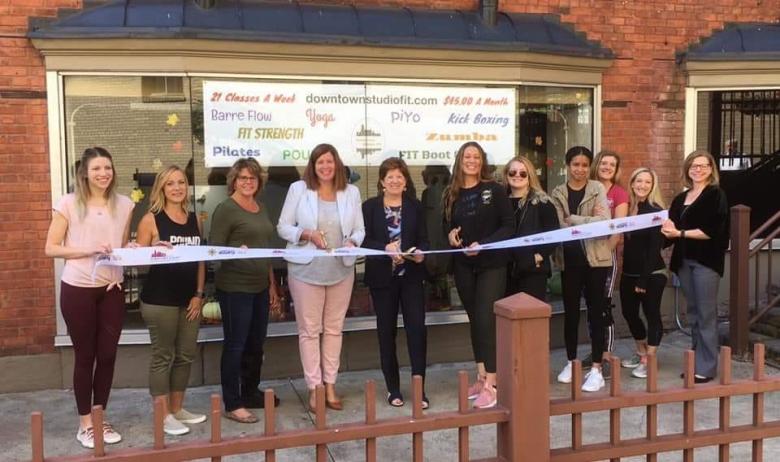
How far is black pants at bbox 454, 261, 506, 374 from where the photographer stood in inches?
193

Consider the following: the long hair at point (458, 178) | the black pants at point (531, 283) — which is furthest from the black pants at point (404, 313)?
the black pants at point (531, 283)

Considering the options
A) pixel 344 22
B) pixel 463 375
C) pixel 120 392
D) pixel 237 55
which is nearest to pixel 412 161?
pixel 344 22

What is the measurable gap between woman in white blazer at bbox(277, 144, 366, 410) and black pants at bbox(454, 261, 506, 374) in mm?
793

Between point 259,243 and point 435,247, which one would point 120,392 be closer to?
point 259,243

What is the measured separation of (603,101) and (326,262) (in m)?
3.46

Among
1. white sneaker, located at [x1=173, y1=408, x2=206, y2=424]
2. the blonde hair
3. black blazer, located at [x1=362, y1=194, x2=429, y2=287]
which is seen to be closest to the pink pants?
black blazer, located at [x1=362, y1=194, x2=429, y2=287]

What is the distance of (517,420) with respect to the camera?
9.24 feet

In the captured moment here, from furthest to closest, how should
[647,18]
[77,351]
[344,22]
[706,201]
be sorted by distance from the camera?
1. [647,18]
2. [344,22]
3. [706,201]
4. [77,351]

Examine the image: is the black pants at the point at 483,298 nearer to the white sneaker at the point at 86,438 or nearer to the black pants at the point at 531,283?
the black pants at the point at 531,283

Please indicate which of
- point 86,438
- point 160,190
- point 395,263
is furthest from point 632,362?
point 86,438

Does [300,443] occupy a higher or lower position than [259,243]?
lower

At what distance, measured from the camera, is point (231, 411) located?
472cm

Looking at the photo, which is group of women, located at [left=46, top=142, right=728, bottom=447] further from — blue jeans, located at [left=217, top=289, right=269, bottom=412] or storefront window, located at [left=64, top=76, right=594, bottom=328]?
storefront window, located at [left=64, top=76, right=594, bottom=328]

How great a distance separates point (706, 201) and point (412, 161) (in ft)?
7.78
